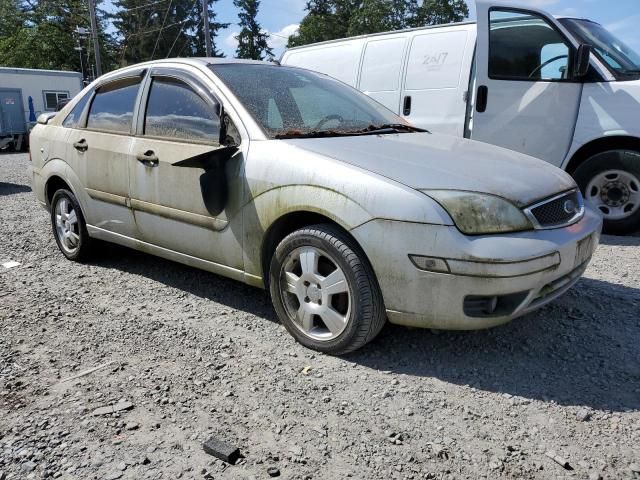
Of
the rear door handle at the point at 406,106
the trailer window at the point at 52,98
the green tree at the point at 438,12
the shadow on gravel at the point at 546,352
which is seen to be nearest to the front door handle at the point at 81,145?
the shadow on gravel at the point at 546,352

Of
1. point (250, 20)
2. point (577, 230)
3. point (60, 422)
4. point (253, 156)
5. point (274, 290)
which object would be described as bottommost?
point (60, 422)

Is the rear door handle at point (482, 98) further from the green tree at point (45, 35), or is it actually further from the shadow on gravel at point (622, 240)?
the green tree at point (45, 35)

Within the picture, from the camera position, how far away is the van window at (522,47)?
5.58 metres

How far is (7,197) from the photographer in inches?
342

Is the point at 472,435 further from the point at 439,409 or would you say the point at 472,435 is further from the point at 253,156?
the point at 253,156

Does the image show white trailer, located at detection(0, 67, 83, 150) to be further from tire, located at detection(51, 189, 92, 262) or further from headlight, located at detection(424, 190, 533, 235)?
headlight, located at detection(424, 190, 533, 235)

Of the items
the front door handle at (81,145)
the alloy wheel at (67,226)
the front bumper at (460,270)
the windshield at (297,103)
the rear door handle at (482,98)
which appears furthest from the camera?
the rear door handle at (482,98)

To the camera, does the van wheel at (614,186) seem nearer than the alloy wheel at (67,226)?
No

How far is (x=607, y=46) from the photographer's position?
5637mm

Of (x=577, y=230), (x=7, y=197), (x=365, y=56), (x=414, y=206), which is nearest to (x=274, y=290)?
(x=414, y=206)

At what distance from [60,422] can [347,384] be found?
1.34m

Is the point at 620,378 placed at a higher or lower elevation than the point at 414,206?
lower

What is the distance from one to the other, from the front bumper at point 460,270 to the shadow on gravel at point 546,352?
32cm

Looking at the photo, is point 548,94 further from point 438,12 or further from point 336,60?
point 438,12
